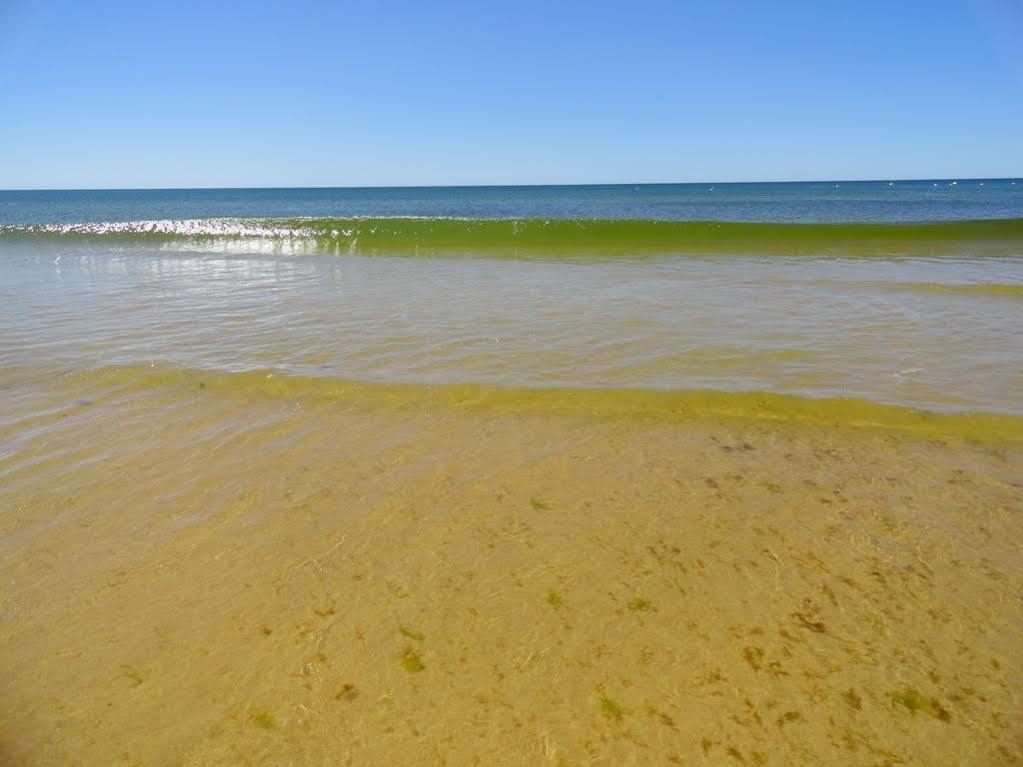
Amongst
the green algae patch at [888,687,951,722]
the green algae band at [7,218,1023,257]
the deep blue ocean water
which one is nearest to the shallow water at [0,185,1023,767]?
the green algae patch at [888,687,951,722]

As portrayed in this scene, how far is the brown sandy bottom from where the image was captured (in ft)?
6.16

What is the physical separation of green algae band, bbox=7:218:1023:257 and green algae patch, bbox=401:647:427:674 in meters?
14.7

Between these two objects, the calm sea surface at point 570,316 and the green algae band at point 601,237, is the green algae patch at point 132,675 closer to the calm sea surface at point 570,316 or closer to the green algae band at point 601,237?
the calm sea surface at point 570,316

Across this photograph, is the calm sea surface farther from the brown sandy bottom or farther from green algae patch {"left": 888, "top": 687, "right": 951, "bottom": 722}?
green algae patch {"left": 888, "top": 687, "right": 951, "bottom": 722}

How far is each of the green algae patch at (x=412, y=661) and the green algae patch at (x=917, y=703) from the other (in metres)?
1.60

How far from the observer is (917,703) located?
6.42 feet

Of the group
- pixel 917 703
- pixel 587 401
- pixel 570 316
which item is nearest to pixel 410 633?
pixel 917 703

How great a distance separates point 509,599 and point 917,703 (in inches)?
57.2

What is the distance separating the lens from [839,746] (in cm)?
182

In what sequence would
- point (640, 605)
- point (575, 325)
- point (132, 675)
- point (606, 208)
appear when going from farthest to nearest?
point (606, 208) → point (575, 325) → point (640, 605) → point (132, 675)

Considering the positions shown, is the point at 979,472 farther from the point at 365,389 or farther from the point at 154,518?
the point at 154,518

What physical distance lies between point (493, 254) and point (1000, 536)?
14.3 m

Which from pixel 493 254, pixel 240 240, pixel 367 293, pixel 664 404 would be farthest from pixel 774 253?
pixel 240 240

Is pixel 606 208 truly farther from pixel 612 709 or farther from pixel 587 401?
pixel 612 709
